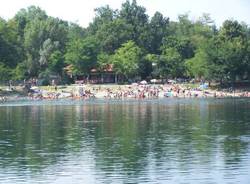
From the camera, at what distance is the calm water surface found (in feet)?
122

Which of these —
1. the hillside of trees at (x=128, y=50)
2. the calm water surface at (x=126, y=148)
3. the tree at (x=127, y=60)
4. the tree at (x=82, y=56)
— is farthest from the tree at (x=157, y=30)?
the calm water surface at (x=126, y=148)

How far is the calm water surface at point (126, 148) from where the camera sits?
122 ft

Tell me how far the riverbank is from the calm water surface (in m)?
43.3

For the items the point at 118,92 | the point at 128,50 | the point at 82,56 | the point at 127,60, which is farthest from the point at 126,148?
the point at 128,50

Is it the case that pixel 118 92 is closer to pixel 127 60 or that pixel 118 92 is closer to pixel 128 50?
pixel 127 60

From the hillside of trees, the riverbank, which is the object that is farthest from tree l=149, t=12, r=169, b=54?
the riverbank

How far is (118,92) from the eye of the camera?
12631cm

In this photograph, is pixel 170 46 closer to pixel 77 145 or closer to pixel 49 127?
pixel 49 127

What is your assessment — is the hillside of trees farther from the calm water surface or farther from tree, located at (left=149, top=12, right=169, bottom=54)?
the calm water surface

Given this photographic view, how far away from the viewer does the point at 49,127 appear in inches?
2625

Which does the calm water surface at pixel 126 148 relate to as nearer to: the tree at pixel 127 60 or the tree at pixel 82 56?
the tree at pixel 82 56

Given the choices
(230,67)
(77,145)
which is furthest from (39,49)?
(77,145)

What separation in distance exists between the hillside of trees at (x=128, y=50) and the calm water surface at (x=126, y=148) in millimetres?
50506

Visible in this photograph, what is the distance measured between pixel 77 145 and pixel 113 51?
326 ft
